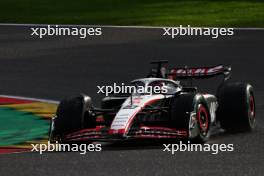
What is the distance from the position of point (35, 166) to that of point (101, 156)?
92 cm

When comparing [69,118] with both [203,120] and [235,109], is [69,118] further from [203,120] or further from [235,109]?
[235,109]

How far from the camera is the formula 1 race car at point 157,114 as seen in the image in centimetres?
1243

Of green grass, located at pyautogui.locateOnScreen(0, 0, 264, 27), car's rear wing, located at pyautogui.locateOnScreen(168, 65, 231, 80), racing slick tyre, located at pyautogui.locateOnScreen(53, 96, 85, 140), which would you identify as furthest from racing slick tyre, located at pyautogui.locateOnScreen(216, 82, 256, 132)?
green grass, located at pyautogui.locateOnScreen(0, 0, 264, 27)

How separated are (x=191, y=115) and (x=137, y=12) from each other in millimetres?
15611

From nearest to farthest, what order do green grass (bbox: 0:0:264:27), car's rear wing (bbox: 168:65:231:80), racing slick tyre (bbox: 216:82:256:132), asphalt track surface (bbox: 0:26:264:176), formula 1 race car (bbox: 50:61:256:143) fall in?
1. asphalt track surface (bbox: 0:26:264:176)
2. formula 1 race car (bbox: 50:61:256:143)
3. racing slick tyre (bbox: 216:82:256:132)
4. car's rear wing (bbox: 168:65:231:80)
5. green grass (bbox: 0:0:264:27)

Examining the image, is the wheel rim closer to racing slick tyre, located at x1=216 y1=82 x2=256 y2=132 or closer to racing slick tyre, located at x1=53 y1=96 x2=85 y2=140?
racing slick tyre, located at x1=216 y1=82 x2=256 y2=132

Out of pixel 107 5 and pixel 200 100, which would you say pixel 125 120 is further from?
pixel 107 5

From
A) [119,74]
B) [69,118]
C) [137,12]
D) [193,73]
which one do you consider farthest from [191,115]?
[137,12]

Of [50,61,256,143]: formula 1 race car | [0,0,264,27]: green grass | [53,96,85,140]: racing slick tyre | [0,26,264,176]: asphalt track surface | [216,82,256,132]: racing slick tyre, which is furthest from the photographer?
[0,0,264,27]: green grass

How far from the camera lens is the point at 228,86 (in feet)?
45.1

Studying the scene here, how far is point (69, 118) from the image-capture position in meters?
12.8

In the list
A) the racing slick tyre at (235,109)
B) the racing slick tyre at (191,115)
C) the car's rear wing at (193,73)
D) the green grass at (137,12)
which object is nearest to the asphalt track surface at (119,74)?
the racing slick tyre at (235,109)

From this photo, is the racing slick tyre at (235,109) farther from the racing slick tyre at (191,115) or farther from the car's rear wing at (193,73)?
the racing slick tyre at (191,115)

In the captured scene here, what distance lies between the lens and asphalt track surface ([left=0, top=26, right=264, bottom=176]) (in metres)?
11.2
